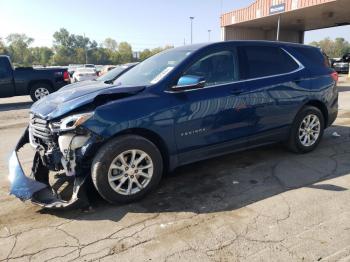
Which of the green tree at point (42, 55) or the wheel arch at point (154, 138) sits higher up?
the green tree at point (42, 55)

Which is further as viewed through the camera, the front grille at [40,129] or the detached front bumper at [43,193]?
the front grille at [40,129]

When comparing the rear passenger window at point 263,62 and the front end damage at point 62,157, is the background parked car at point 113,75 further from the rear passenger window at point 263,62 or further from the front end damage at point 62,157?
the rear passenger window at point 263,62

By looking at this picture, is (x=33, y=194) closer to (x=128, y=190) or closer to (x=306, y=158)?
(x=128, y=190)

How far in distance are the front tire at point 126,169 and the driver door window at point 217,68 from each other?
1.11 m

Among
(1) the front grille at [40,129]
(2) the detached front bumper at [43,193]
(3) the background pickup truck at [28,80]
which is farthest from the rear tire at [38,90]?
(2) the detached front bumper at [43,193]

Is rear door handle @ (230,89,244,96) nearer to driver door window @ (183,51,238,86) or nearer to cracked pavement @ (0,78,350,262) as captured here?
driver door window @ (183,51,238,86)

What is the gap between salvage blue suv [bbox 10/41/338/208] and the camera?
11.2 feet

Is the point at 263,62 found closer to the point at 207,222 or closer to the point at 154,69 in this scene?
the point at 154,69

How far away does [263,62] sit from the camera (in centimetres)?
468

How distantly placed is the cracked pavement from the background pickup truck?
8825 mm

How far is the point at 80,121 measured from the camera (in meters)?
3.30

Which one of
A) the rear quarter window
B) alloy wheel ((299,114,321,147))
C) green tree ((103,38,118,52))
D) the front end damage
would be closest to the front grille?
the front end damage

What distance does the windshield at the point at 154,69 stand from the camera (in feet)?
13.2

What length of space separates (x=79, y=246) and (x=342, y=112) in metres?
8.14
